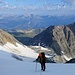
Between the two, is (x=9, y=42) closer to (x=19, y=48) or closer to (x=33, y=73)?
(x=19, y=48)

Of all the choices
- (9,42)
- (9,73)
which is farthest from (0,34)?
(9,73)

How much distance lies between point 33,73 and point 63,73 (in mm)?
2421

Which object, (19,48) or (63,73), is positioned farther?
(19,48)

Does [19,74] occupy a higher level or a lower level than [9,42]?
lower

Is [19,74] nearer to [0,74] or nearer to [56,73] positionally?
[0,74]

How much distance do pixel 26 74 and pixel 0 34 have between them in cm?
16713

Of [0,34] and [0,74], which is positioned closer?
[0,74]

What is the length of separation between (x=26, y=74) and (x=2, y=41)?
518 ft

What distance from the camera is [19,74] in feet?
78.8

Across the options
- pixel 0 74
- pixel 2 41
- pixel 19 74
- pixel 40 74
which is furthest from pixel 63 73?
pixel 2 41

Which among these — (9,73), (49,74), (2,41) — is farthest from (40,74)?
(2,41)

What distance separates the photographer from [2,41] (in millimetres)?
180750

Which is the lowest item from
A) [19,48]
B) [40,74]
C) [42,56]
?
[40,74]

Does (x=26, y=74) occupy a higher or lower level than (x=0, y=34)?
lower
